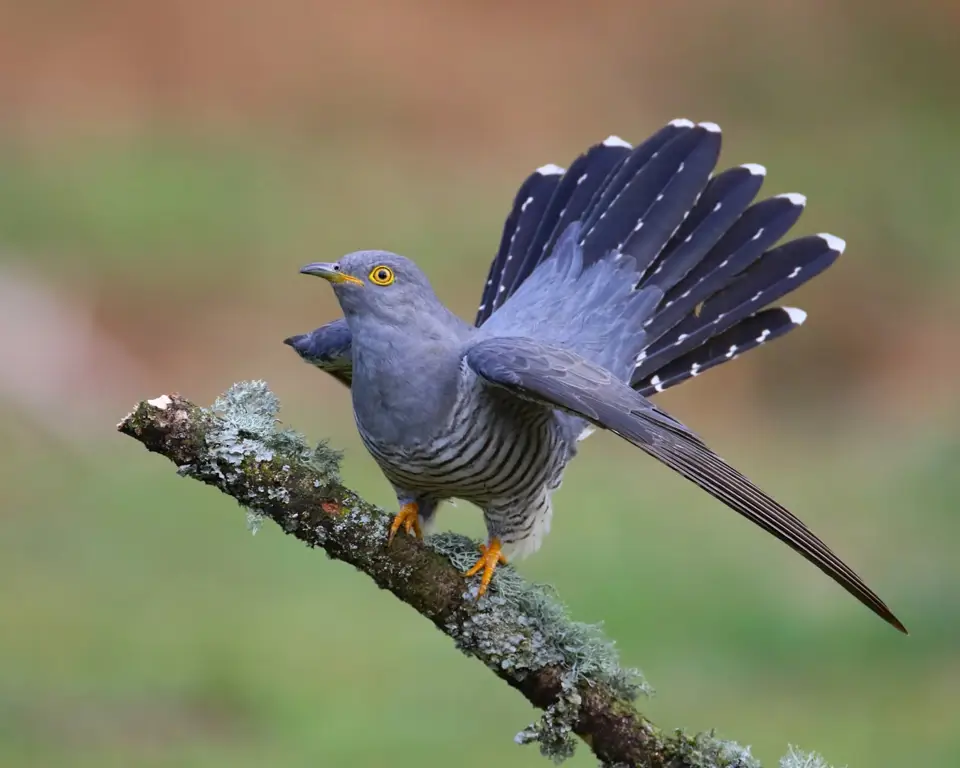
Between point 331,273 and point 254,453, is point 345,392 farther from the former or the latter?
Answer: point 254,453

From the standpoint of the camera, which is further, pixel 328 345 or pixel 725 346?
pixel 725 346

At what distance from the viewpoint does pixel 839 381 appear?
7965 millimetres

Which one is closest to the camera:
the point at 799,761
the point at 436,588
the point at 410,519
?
the point at 799,761

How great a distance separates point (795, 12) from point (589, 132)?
6.03 ft

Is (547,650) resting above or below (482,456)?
below

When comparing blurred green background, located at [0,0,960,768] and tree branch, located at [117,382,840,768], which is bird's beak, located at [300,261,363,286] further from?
blurred green background, located at [0,0,960,768]

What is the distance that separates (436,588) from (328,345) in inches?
27.7

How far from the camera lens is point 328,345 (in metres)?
2.92

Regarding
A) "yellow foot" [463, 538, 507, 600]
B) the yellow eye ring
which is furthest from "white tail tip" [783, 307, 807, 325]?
the yellow eye ring

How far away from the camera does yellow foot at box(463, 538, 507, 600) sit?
8.12 ft

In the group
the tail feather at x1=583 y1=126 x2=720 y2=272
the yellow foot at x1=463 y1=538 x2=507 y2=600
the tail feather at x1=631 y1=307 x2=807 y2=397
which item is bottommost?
the yellow foot at x1=463 y1=538 x2=507 y2=600

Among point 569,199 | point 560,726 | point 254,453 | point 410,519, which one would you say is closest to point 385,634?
point 569,199

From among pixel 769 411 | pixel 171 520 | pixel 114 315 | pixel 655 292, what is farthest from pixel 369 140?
pixel 655 292

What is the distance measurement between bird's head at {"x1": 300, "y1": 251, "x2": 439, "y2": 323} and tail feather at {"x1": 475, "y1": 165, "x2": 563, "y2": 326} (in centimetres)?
82
